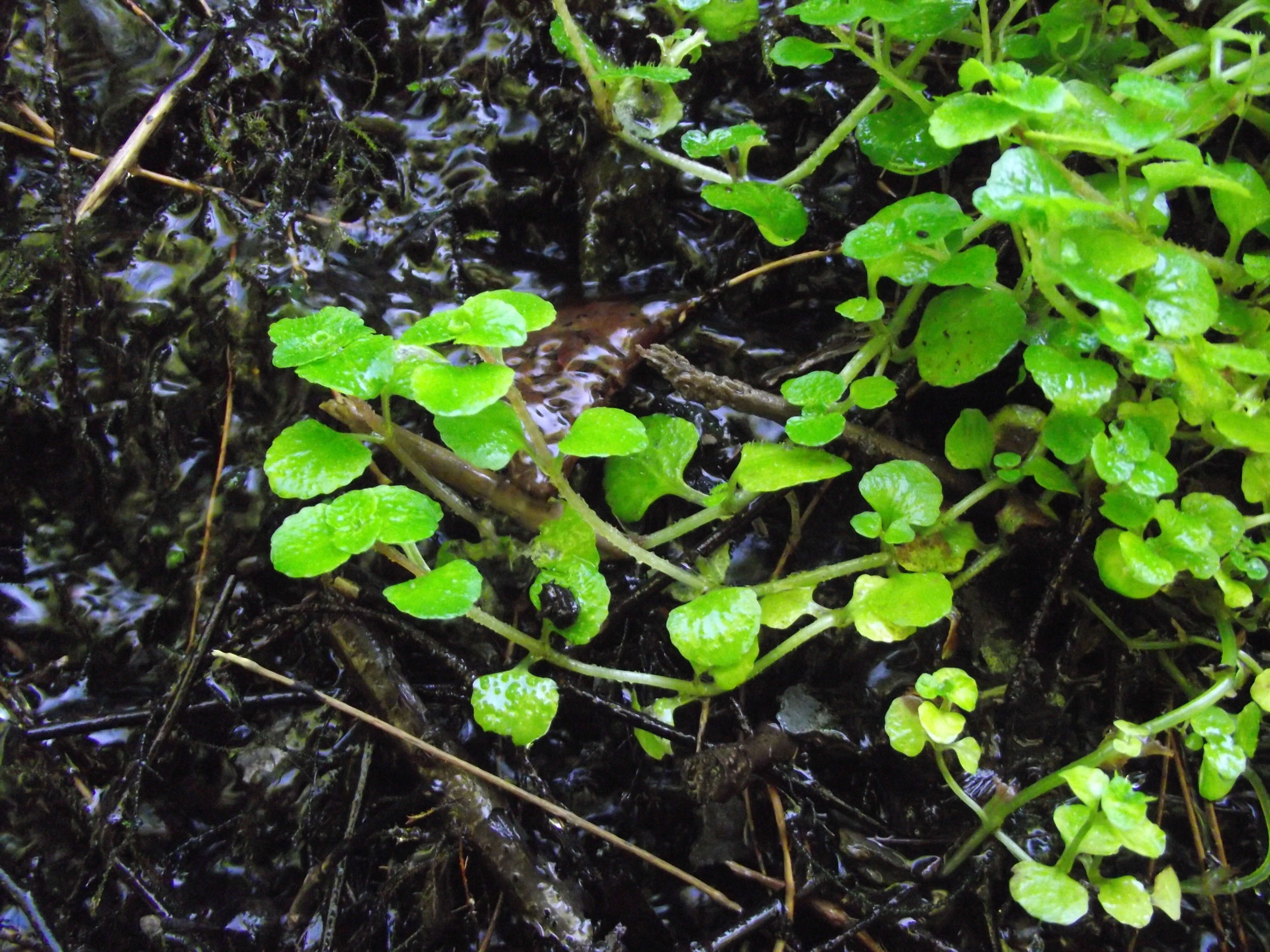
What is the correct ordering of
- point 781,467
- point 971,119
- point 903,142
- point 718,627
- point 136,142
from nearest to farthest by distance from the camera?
point 971,119 < point 718,627 < point 781,467 < point 903,142 < point 136,142

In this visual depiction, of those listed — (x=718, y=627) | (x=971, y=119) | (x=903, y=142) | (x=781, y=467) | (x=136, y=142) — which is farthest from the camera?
(x=136, y=142)

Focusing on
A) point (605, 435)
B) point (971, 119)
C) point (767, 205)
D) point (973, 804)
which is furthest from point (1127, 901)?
point (767, 205)

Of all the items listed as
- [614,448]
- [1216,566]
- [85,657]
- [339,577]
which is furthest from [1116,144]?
[85,657]

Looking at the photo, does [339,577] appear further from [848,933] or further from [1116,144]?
[1116,144]

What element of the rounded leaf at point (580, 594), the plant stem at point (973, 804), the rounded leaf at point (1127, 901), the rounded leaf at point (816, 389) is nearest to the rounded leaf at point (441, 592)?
the rounded leaf at point (580, 594)

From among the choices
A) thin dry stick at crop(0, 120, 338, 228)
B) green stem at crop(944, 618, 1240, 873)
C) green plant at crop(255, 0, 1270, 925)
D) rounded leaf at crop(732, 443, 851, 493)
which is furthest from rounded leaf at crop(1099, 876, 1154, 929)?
thin dry stick at crop(0, 120, 338, 228)

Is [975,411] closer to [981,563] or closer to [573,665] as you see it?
[981,563]

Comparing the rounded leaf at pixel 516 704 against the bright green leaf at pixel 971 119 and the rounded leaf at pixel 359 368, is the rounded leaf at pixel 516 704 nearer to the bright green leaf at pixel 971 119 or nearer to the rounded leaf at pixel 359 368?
the rounded leaf at pixel 359 368
